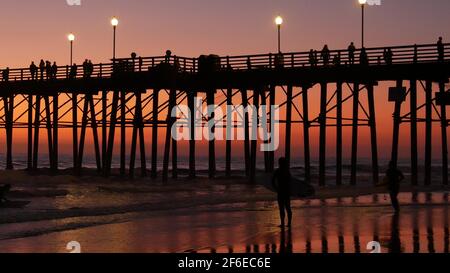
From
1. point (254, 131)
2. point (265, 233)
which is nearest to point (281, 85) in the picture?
point (254, 131)

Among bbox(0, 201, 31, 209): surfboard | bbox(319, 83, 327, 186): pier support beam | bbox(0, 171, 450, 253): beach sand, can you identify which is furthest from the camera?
bbox(319, 83, 327, 186): pier support beam

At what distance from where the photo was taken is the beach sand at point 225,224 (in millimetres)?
13586

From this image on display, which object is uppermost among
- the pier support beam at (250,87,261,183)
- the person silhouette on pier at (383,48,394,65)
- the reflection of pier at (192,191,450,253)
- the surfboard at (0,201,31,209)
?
the person silhouette on pier at (383,48,394,65)

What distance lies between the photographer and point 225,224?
57.7 ft

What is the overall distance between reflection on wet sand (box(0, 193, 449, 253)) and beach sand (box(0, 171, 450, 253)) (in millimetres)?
18

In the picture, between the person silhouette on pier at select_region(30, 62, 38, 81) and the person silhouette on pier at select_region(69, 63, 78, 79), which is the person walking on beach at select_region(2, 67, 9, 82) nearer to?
the person silhouette on pier at select_region(30, 62, 38, 81)

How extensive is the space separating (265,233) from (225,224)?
2473 millimetres

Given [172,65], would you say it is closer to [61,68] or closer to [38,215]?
[61,68]

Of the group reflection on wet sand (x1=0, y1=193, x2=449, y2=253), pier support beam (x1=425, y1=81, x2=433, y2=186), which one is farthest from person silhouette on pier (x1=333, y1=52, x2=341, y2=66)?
reflection on wet sand (x1=0, y1=193, x2=449, y2=253)

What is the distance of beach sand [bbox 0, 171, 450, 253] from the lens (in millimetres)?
13586

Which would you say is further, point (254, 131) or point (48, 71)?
point (48, 71)

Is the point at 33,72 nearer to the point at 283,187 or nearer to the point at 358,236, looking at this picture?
the point at 283,187

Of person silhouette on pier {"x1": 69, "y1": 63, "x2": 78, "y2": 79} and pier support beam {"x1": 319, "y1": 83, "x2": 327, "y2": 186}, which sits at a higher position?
person silhouette on pier {"x1": 69, "y1": 63, "x2": 78, "y2": 79}
